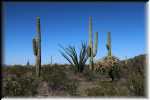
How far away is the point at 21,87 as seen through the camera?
371 inches

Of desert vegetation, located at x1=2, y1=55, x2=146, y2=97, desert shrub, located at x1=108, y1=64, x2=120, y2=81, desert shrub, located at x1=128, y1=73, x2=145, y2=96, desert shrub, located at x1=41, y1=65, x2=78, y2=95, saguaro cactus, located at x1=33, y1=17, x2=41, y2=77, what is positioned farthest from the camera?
desert shrub, located at x1=108, y1=64, x2=120, y2=81

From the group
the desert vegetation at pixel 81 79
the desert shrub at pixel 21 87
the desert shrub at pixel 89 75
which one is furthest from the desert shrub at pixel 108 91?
the desert shrub at pixel 89 75

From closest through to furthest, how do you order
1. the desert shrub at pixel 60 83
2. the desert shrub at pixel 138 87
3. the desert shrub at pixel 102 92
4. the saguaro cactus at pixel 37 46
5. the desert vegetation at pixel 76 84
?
the desert shrub at pixel 138 87 < the desert shrub at pixel 102 92 < the desert vegetation at pixel 76 84 < the desert shrub at pixel 60 83 < the saguaro cactus at pixel 37 46

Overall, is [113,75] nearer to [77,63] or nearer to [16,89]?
[77,63]

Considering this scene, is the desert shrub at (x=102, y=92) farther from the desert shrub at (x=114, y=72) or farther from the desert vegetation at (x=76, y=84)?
the desert shrub at (x=114, y=72)


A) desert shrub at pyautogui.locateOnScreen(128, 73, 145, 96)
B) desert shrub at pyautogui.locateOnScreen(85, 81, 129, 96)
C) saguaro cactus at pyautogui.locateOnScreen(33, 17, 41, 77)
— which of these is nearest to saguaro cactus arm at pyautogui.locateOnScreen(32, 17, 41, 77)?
saguaro cactus at pyautogui.locateOnScreen(33, 17, 41, 77)

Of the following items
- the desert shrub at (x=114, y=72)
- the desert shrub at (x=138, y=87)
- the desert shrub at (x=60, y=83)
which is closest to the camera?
the desert shrub at (x=138, y=87)

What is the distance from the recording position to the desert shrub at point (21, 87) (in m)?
9.03

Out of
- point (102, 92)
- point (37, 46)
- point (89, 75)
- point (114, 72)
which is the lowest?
point (102, 92)

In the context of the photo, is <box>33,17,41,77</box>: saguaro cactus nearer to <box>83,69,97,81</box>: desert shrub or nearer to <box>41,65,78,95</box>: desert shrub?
<box>41,65,78,95</box>: desert shrub

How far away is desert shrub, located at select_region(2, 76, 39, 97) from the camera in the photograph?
903 centimetres

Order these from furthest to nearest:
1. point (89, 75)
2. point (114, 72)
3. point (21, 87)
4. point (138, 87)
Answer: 1. point (89, 75)
2. point (114, 72)
3. point (21, 87)
4. point (138, 87)

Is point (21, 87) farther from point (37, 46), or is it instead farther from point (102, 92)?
point (102, 92)

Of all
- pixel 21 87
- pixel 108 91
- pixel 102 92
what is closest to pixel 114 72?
pixel 108 91
